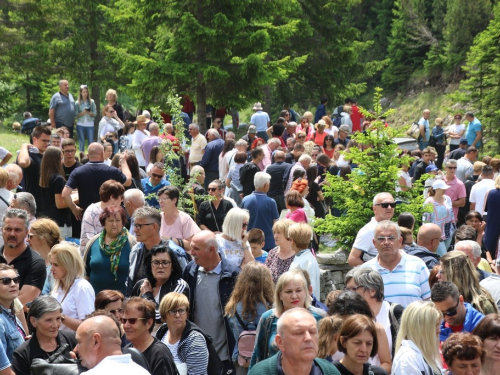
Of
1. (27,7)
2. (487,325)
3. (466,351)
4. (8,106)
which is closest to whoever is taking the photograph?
(466,351)

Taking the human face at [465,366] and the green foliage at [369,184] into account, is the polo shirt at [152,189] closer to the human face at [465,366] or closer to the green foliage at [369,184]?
the green foliage at [369,184]

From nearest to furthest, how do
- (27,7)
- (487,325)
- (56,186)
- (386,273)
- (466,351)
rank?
(466,351) < (487,325) < (386,273) < (56,186) < (27,7)

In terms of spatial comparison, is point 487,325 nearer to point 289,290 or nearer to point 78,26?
point 289,290

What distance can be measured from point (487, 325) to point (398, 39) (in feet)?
115

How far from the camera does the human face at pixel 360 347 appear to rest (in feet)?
19.1

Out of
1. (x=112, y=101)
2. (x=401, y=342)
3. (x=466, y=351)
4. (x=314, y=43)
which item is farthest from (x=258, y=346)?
(x=314, y=43)

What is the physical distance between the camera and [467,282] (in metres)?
7.55

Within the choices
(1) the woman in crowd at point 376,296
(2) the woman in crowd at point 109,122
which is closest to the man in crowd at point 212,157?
(2) the woman in crowd at point 109,122

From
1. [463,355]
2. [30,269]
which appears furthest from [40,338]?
[463,355]

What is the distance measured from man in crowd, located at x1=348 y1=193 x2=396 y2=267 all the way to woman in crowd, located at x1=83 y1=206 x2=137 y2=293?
8.80ft

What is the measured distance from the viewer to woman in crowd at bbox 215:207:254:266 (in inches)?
360

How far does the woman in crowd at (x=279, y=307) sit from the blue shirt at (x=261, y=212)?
17.1ft

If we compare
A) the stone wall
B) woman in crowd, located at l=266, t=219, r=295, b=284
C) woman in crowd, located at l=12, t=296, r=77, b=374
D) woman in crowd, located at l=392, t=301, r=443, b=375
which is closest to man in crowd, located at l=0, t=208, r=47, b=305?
woman in crowd, located at l=12, t=296, r=77, b=374

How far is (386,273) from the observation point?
8.02 m
